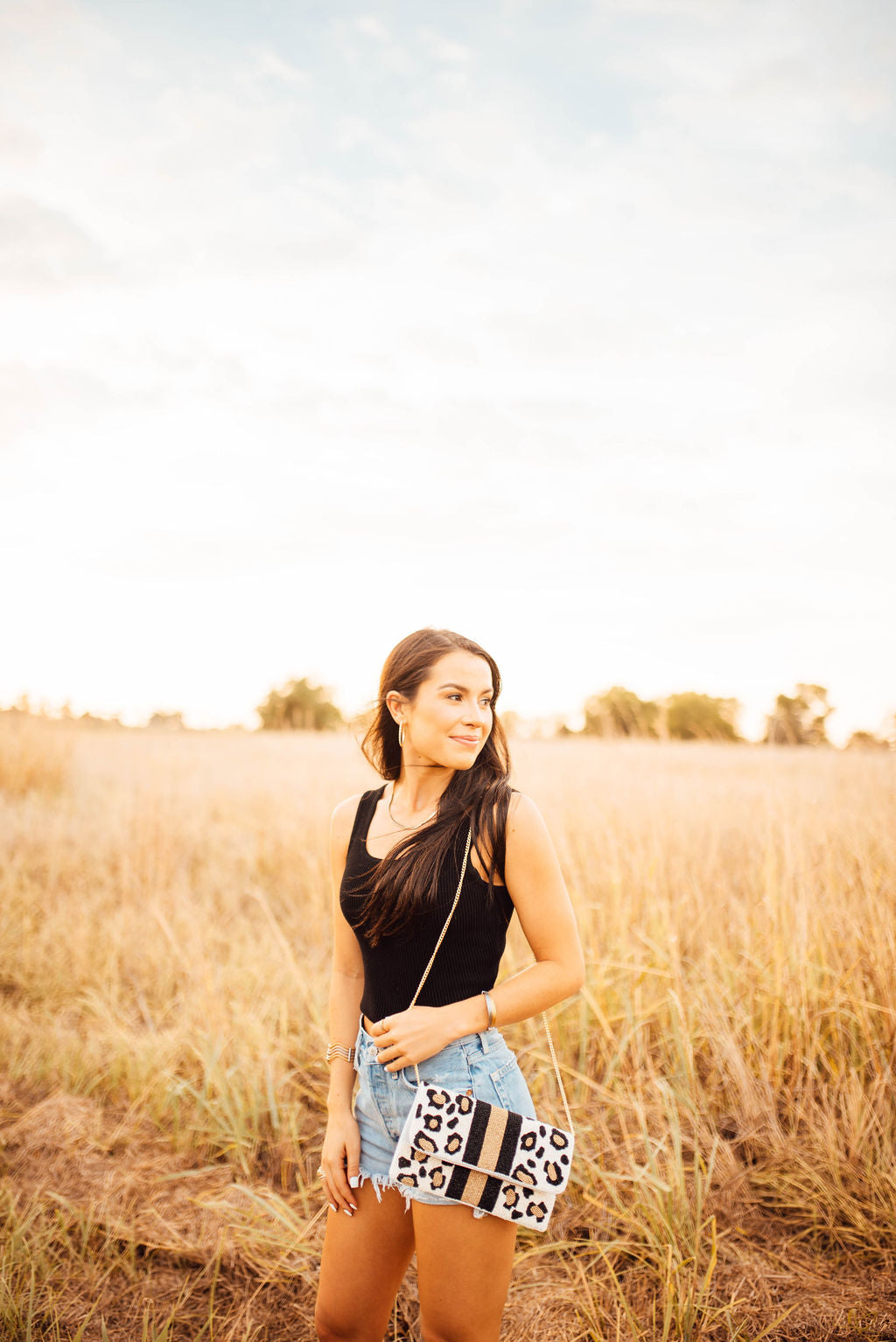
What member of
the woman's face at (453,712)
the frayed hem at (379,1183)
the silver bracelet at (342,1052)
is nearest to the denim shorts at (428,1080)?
the frayed hem at (379,1183)

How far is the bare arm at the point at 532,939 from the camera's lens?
1.46m

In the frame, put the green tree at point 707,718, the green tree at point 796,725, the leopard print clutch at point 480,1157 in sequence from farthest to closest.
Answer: the green tree at point 707,718 < the green tree at point 796,725 < the leopard print clutch at point 480,1157

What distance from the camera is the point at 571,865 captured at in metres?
3.86

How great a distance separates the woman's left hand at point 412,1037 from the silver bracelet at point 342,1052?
272 mm

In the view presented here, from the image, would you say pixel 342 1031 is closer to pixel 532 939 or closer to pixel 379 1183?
pixel 379 1183

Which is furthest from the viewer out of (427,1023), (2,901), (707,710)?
(707,710)

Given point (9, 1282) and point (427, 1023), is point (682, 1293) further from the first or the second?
point (9, 1282)

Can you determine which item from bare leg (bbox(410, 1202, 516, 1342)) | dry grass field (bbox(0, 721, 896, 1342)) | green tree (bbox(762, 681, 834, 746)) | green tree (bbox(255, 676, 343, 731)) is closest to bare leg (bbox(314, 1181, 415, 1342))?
bare leg (bbox(410, 1202, 516, 1342))

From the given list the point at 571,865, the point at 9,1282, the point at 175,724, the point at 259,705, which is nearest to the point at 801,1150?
the point at 571,865

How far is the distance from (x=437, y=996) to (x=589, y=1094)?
171cm

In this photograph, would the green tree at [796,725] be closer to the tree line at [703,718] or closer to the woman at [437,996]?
the tree line at [703,718]

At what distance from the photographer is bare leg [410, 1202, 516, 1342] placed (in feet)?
4.50

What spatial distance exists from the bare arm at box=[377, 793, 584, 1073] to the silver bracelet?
0.26 meters

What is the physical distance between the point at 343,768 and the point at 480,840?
7277 mm
